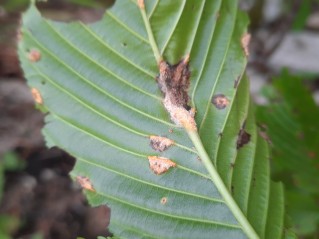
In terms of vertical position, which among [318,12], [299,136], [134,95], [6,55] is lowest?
[134,95]

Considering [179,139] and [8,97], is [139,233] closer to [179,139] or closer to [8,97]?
[179,139]

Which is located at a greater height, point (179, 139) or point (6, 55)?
point (6, 55)

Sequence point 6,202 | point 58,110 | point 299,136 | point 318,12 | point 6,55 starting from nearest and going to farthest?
1. point 58,110
2. point 299,136
3. point 6,202
4. point 6,55
5. point 318,12

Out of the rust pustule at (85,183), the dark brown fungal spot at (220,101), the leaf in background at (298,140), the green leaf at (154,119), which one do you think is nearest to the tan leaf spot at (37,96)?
the green leaf at (154,119)

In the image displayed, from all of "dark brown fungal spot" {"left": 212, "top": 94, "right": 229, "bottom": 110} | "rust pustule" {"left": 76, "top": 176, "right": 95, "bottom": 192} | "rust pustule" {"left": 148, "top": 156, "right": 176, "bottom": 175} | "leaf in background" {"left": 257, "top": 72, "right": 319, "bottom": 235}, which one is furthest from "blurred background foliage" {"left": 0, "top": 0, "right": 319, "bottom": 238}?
"rust pustule" {"left": 76, "top": 176, "right": 95, "bottom": 192}

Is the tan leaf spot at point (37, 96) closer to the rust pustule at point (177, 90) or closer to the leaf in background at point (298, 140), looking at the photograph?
the rust pustule at point (177, 90)

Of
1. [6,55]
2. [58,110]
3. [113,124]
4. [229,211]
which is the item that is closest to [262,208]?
[229,211]

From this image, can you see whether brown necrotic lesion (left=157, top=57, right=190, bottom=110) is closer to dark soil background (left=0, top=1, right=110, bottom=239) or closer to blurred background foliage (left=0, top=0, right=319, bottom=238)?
blurred background foliage (left=0, top=0, right=319, bottom=238)
